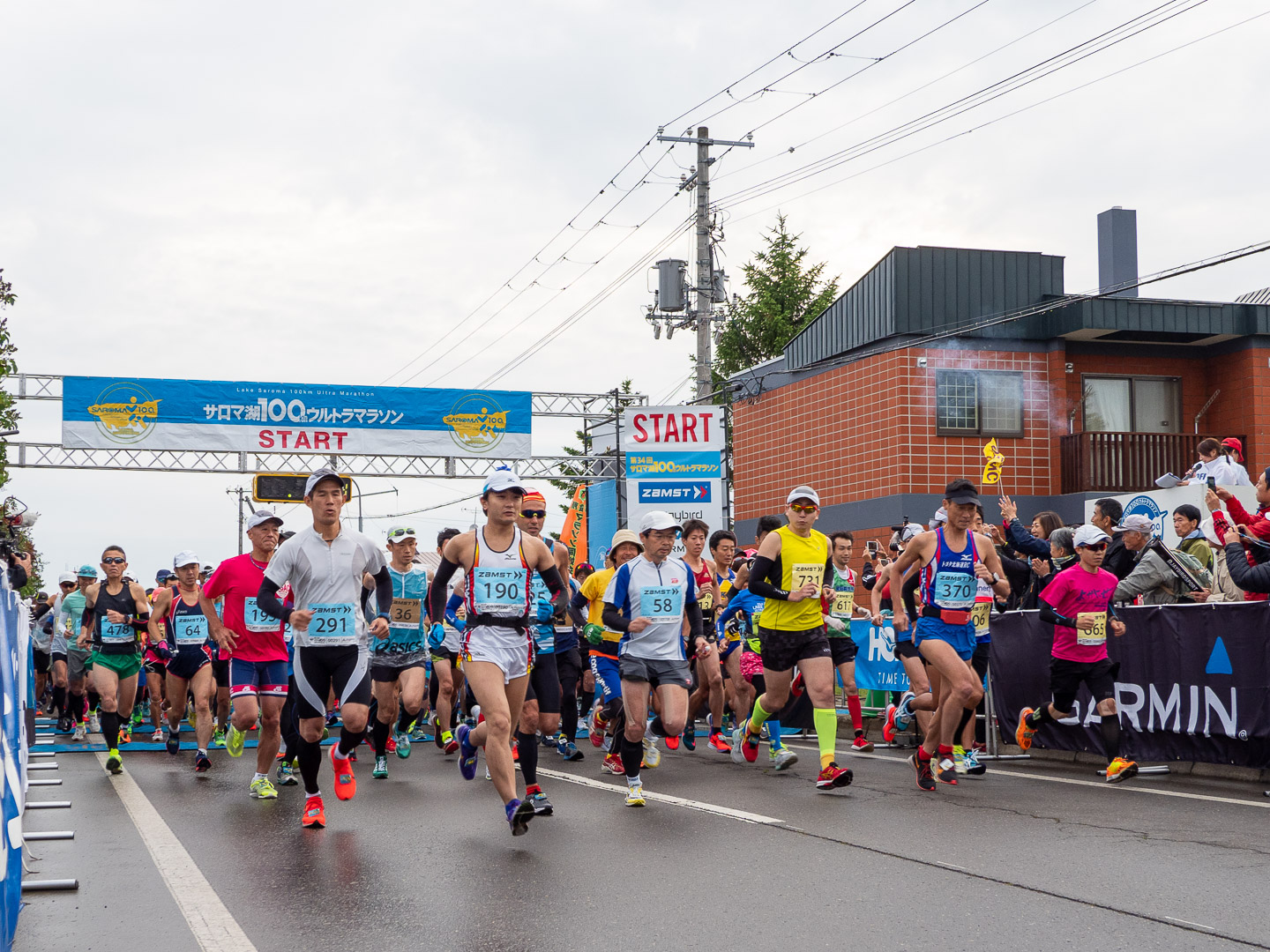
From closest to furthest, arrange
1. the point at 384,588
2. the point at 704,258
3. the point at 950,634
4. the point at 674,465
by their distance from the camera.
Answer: the point at 384,588 → the point at 950,634 → the point at 674,465 → the point at 704,258

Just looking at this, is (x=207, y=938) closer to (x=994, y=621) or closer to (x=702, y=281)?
(x=994, y=621)

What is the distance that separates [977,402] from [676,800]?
65.2 ft

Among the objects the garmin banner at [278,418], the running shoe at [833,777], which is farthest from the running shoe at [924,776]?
the garmin banner at [278,418]

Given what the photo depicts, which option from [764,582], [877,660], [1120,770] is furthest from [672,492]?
[1120,770]

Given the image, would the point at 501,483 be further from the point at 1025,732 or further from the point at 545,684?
the point at 1025,732

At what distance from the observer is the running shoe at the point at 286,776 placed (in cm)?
1141

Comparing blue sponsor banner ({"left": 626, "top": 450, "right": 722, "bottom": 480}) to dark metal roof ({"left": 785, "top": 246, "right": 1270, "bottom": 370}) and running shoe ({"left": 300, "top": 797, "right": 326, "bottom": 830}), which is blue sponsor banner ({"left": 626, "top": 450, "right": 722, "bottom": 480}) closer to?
dark metal roof ({"left": 785, "top": 246, "right": 1270, "bottom": 370})

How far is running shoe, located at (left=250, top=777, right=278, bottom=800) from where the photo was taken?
407 inches

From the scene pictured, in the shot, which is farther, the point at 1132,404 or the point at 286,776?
the point at 1132,404

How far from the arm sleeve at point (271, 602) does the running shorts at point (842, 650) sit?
4868 mm

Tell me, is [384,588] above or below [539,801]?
above

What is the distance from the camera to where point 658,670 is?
10.3m

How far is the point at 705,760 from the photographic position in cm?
1291

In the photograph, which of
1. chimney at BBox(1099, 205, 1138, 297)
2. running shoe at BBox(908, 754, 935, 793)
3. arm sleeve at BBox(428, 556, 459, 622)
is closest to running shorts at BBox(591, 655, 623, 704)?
running shoe at BBox(908, 754, 935, 793)
